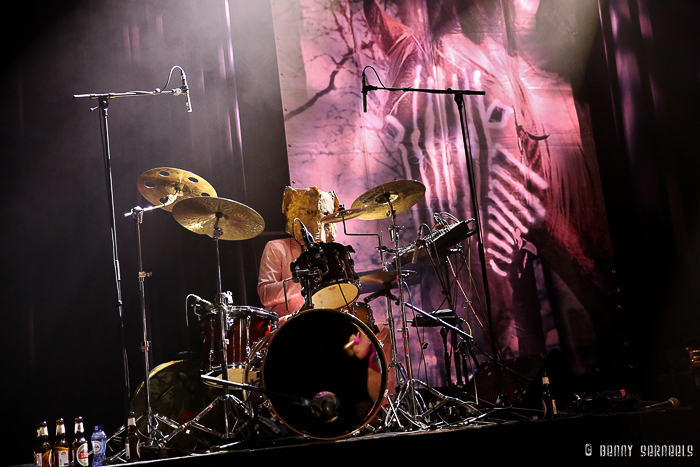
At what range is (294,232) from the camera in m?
4.53

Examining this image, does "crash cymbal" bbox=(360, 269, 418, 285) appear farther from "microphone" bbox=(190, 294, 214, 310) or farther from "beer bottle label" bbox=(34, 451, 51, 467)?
"beer bottle label" bbox=(34, 451, 51, 467)

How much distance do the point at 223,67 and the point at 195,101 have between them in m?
0.42

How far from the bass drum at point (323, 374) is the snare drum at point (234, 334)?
30.5 inches

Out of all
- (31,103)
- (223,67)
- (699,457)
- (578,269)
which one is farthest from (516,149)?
(31,103)

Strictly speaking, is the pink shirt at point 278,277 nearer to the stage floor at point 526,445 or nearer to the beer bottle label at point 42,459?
the stage floor at point 526,445

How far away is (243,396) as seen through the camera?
3809mm

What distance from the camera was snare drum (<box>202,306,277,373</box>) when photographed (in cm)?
376

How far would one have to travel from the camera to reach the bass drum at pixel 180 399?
400cm

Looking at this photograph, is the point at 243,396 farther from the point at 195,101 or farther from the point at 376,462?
the point at 195,101

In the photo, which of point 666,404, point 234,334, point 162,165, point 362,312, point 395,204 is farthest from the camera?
point 162,165

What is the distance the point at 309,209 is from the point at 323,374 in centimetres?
183

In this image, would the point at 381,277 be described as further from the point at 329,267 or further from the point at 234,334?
the point at 234,334

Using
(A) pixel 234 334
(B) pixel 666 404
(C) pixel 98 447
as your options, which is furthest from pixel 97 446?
(B) pixel 666 404

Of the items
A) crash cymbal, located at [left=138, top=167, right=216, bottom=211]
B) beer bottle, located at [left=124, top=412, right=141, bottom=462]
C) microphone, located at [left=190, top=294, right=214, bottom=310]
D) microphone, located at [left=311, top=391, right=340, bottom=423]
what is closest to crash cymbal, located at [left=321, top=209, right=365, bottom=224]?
crash cymbal, located at [left=138, top=167, right=216, bottom=211]
